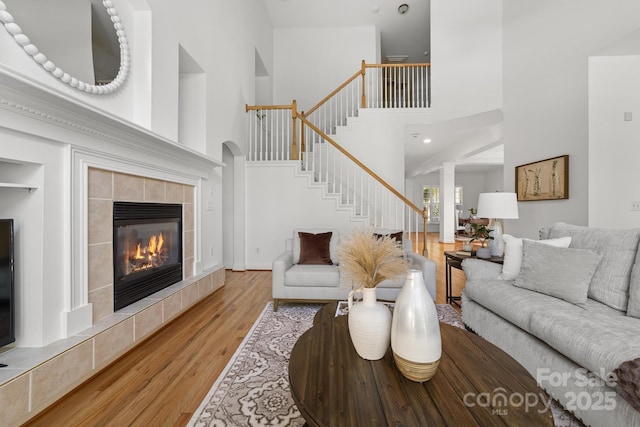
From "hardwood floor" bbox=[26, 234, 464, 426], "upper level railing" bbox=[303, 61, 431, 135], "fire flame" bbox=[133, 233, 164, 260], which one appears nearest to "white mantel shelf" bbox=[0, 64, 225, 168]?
"fire flame" bbox=[133, 233, 164, 260]

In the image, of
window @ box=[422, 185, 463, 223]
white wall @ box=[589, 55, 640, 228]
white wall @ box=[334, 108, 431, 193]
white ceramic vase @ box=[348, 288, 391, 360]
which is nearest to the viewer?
white ceramic vase @ box=[348, 288, 391, 360]

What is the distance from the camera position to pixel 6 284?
143 cm

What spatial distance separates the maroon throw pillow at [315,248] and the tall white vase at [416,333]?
2260mm

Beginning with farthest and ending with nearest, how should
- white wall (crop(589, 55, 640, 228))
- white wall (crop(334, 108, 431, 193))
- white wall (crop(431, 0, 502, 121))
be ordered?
1. white wall (crop(334, 108, 431, 193))
2. white wall (crop(431, 0, 502, 121))
3. white wall (crop(589, 55, 640, 228))

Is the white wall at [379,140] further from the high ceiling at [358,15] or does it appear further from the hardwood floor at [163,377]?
the hardwood floor at [163,377]

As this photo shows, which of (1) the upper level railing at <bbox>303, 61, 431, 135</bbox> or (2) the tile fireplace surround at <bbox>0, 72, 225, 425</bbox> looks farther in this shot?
(1) the upper level railing at <bbox>303, 61, 431, 135</bbox>

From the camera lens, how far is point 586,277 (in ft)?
5.81

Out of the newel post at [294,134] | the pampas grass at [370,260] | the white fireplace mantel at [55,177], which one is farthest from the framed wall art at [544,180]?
the white fireplace mantel at [55,177]

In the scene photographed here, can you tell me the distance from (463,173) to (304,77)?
29.3 feet

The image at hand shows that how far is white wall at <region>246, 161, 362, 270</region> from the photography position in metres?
4.86

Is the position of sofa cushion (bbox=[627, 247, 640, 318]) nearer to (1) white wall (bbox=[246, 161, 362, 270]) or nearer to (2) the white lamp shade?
(2) the white lamp shade

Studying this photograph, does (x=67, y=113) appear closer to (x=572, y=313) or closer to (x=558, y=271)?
(x=572, y=313)

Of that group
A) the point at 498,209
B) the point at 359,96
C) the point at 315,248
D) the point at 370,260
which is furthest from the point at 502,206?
the point at 359,96

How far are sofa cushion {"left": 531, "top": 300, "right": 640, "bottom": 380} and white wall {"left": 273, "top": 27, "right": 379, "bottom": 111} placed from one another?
21.5 feet
